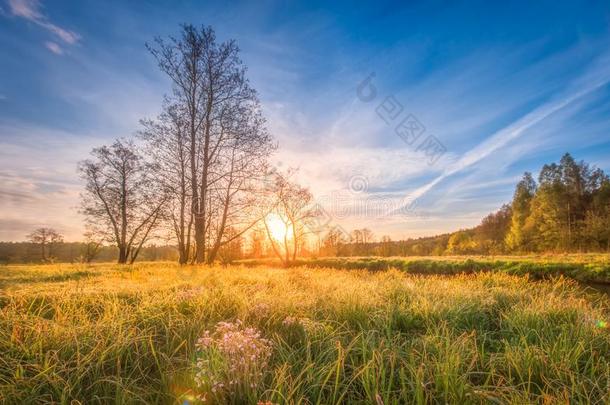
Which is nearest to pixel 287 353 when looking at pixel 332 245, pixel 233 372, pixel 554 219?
pixel 233 372

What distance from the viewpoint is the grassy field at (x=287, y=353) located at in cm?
182

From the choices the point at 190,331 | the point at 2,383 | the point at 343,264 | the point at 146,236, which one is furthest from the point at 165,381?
the point at 343,264

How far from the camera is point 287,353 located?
2422 mm

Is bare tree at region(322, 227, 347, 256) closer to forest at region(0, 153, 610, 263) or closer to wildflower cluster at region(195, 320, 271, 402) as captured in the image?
forest at region(0, 153, 610, 263)

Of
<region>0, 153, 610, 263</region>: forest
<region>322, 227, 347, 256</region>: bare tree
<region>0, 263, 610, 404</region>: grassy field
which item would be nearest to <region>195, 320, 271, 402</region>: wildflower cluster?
<region>0, 263, 610, 404</region>: grassy field

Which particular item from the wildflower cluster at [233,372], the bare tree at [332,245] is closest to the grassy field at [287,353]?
the wildflower cluster at [233,372]

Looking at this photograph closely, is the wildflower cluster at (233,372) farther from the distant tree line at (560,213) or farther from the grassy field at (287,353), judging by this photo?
the distant tree line at (560,213)

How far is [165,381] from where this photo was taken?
6.36ft

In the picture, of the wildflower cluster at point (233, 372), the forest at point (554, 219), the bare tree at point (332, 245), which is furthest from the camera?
the bare tree at point (332, 245)

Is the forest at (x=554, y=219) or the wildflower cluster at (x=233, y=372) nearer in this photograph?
the wildflower cluster at (x=233, y=372)

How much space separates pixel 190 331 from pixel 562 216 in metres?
51.1

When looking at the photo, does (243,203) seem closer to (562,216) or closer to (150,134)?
(150,134)

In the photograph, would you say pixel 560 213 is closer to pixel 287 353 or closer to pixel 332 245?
→ pixel 332 245

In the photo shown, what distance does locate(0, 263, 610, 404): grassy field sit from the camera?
1.82 meters
